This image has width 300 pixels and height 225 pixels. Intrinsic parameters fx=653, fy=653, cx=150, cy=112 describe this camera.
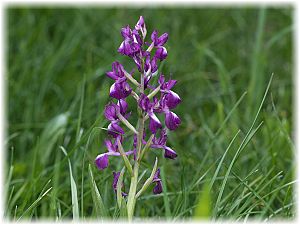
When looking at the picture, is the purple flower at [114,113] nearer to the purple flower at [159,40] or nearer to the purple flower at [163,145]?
the purple flower at [163,145]

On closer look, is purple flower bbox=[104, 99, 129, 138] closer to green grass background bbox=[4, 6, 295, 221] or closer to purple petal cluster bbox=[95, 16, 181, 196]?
purple petal cluster bbox=[95, 16, 181, 196]

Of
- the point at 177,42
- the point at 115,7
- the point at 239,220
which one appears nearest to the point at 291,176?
the point at 239,220

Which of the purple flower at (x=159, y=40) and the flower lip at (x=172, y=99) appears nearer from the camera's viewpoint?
the flower lip at (x=172, y=99)

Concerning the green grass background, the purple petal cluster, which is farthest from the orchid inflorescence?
the green grass background

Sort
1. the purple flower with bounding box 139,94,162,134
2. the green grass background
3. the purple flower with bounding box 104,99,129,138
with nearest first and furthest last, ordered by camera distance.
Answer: the purple flower with bounding box 139,94,162,134 < the purple flower with bounding box 104,99,129,138 < the green grass background

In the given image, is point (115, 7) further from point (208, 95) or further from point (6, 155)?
point (6, 155)

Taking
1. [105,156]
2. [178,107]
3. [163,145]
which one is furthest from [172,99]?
[178,107]

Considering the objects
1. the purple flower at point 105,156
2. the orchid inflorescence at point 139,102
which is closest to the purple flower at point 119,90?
the orchid inflorescence at point 139,102

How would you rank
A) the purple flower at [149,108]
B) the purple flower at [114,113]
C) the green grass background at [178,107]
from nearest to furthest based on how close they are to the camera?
the purple flower at [149,108]
the purple flower at [114,113]
the green grass background at [178,107]
